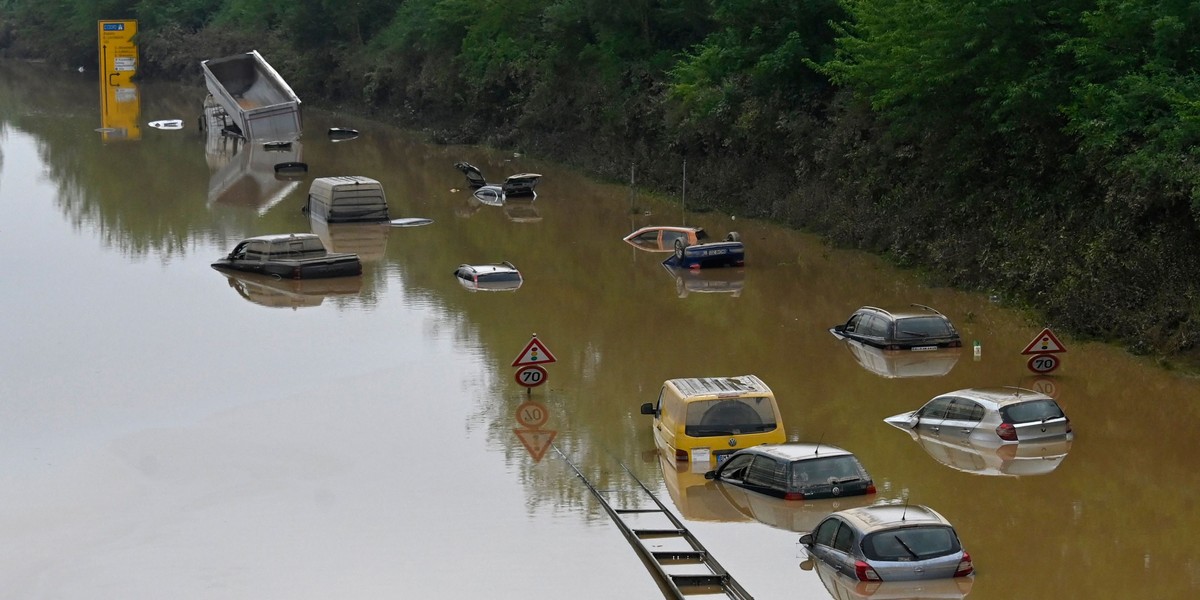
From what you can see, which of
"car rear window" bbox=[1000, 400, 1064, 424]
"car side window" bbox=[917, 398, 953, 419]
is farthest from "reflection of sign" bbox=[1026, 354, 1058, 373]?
"car rear window" bbox=[1000, 400, 1064, 424]

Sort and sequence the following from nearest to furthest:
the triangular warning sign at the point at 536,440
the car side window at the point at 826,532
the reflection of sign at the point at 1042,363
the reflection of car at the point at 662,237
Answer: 1. the car side window at the point at 826,532
2. the triangular warning sign at the point at 536,440
3. the reflection of sign at the point at 1042,363
4. the reflection of car at the point at 662,237

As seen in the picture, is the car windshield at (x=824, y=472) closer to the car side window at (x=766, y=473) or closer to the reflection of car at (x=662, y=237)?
the car side window at (x=766, y=473)

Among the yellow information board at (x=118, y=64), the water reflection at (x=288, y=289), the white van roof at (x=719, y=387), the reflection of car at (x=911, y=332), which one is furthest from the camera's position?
the yellow information board at (x=118, y=64)

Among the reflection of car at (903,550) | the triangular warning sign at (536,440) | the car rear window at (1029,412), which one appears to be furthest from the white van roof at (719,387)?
the reflection of car at (903,550)

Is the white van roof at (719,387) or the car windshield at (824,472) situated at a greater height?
the white van roof at (719,387)

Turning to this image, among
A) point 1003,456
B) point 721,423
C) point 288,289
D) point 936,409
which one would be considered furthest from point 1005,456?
point 288,289

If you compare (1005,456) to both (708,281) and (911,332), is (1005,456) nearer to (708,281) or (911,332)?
(911,332)
